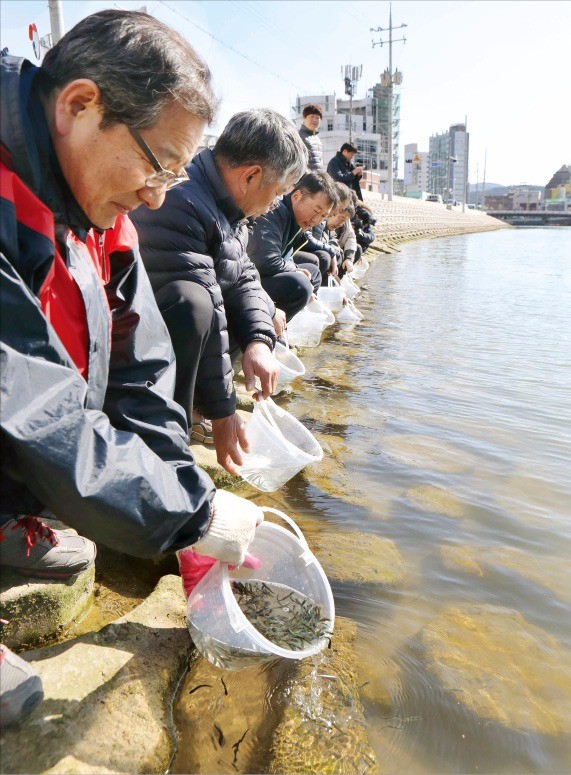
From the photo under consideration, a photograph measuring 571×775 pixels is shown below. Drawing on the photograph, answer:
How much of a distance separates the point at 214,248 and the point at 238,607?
163 centimetres

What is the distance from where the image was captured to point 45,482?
122cm

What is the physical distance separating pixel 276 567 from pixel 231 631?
0.48 metres

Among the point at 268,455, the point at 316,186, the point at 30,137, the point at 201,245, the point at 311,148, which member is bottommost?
the point at 268,455

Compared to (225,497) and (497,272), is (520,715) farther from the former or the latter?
(497,272)

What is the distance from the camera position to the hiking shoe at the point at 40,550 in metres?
1.70

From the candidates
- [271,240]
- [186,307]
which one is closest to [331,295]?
[271,240]

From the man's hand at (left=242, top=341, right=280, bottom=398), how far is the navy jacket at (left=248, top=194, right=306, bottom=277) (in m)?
1.61

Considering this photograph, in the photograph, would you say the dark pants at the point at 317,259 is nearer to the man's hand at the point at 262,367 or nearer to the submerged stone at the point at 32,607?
the man's hand at the point at 262,367

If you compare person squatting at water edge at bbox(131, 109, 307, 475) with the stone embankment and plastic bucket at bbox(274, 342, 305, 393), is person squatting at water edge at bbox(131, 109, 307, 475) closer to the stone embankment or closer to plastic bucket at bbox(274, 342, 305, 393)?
plastic bucket at bbox(274, 342, 305, 393)

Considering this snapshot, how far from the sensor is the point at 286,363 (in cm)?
420

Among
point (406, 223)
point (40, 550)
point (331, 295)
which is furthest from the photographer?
point (406, 223)

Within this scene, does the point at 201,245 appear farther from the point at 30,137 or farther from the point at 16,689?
the point at 16,689

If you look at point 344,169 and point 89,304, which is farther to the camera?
point 344,169

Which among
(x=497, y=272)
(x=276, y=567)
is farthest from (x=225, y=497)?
(x=497, y=272)
